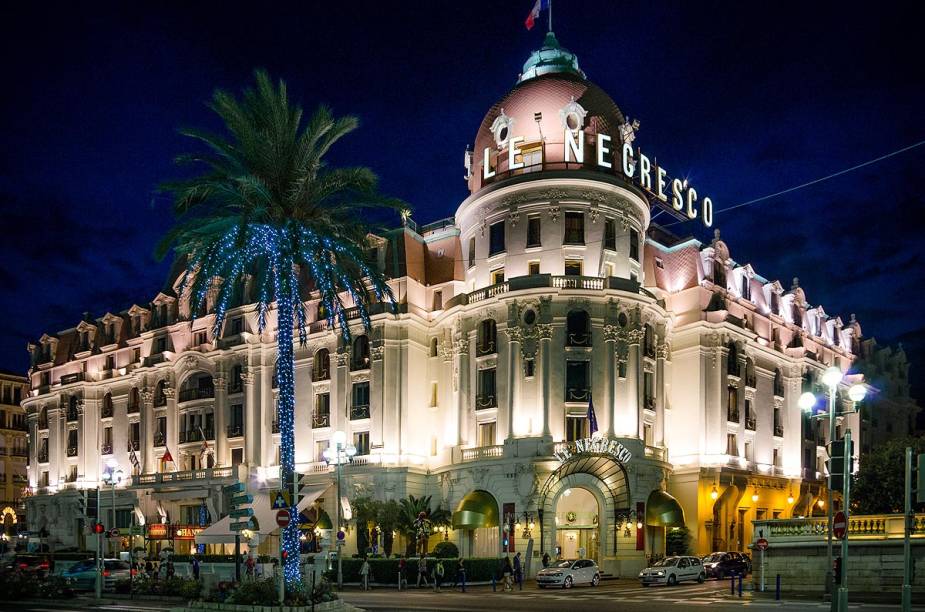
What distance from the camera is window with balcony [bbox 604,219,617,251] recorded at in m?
57.2

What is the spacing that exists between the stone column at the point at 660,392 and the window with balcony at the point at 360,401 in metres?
19.3

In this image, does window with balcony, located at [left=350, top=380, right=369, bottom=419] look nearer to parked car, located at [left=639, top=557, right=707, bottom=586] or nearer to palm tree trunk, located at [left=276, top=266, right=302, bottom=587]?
parked car, located at [left=639, top=557, right=707, bottom=586]

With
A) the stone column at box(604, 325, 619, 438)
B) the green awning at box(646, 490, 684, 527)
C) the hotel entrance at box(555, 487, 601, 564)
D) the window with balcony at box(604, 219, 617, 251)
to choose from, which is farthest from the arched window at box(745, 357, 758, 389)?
the hotel entrance at box(555, 487, 601, 564)

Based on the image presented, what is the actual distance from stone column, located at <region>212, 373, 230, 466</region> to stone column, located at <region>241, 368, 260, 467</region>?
8.12 feet

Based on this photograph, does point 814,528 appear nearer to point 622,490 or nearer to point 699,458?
point 622,490

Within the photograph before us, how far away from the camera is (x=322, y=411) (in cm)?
6400

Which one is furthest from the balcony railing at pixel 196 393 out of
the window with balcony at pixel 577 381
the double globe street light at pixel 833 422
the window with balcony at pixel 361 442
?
the double globe street light at pixel 833 422

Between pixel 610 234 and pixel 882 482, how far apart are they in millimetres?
21426

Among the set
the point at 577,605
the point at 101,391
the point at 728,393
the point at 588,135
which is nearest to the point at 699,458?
the point at 728,393

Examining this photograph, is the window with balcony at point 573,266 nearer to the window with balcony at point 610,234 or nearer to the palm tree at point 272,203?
the window with balcony at point 610,234

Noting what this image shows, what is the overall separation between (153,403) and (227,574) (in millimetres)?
42780

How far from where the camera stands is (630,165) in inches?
2360

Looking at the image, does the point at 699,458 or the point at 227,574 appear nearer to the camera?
the point at 227,574

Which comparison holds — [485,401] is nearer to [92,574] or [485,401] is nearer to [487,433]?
[487,433]
